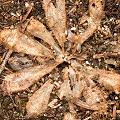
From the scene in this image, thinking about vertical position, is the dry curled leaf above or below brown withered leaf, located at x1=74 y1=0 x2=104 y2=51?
below

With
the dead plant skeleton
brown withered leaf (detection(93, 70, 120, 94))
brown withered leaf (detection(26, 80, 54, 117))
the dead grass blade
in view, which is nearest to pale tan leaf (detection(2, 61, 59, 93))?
the dead plant skeleton

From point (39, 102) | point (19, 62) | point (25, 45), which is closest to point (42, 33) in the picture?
point (25, 45)

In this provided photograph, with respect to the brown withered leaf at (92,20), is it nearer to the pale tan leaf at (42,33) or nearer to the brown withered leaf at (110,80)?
the pale tan leaf at (42,33)

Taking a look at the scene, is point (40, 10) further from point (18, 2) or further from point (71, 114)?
point (71, 114)

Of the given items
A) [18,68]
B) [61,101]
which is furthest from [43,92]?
[18,68]

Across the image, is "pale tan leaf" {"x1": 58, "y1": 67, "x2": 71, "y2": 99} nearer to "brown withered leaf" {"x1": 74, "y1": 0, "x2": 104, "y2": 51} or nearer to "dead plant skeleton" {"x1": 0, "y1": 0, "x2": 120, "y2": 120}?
"dead plant skeleton" {"x1": 0, "y1": 0, "x2": 120, "y2": 120}

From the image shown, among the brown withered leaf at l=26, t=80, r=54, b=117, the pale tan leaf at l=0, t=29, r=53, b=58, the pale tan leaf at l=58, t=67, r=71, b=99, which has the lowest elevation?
the brown withered leaf at l=26, t=80, r=54, b=117

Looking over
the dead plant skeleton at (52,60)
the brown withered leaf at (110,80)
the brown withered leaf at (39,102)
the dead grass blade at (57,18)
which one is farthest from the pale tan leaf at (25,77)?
the brown withered leaf at (110,80)
